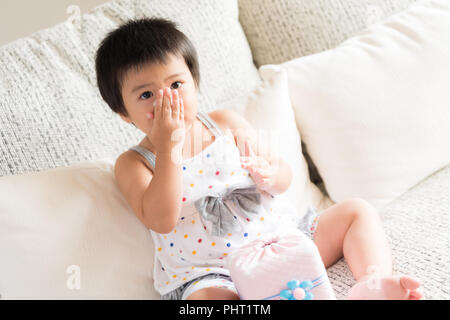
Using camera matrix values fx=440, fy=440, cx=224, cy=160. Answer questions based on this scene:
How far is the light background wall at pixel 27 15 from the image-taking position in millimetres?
1377

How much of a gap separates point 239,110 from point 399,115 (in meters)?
0.44

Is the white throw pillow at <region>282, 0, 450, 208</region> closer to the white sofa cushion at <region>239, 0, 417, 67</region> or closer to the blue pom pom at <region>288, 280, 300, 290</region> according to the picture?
the white sofa cushion at <region>239, 0, 417, 67</region>

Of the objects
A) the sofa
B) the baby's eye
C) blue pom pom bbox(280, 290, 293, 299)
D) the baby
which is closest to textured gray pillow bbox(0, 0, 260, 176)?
the sofa

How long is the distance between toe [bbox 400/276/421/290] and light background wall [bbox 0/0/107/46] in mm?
1265

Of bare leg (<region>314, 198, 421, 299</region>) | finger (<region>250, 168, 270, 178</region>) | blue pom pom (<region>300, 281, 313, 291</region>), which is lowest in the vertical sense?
bare leg (<region>314, 198, 421, 299</region>)

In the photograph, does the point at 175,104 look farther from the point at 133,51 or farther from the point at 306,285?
the point at 306,285

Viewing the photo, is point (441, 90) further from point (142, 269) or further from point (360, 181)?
point (142, 269)

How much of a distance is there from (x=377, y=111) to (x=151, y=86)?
0.64 m

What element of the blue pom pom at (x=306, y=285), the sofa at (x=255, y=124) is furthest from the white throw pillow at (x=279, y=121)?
the blue pom pom at (x=306, y=285)

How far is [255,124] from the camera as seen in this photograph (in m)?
1.17

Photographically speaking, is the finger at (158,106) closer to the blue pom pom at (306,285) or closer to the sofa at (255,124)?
the sofa at (255,124)

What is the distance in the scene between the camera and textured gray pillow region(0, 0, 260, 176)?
1014 mm

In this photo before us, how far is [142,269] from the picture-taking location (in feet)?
3.17
